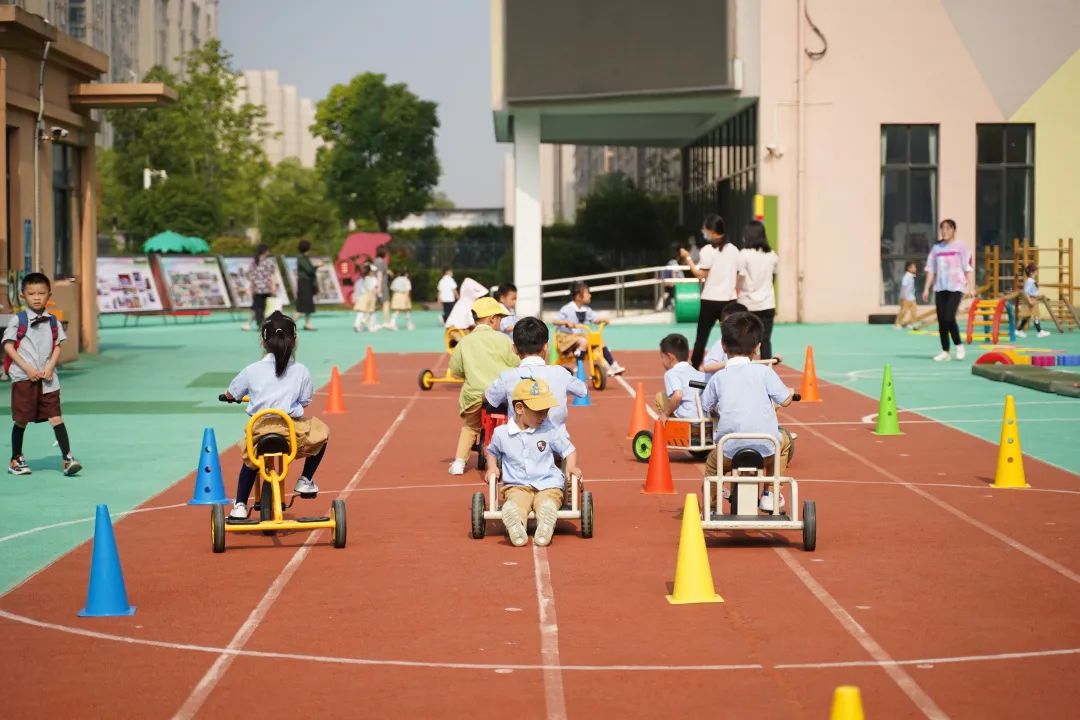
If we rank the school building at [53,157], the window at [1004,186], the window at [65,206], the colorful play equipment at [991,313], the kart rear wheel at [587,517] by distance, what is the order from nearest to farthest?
the kart rear wheel at [587,517]
the school building at [53,157]
the window at [65,206]
the colorful play equipment at [991,313]
the window at [1004,186]

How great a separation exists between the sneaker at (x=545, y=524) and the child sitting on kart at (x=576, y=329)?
9831 millimetres

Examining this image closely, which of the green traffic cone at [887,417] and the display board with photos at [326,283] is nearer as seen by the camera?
the green traffic cone at [887,417]

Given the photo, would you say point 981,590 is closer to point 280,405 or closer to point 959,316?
point 280,405

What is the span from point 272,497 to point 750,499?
301cm

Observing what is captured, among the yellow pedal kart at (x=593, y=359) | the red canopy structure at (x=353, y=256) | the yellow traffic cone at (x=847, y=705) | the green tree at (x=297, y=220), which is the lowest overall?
the yellow traffic cone at (x=847, y=705)

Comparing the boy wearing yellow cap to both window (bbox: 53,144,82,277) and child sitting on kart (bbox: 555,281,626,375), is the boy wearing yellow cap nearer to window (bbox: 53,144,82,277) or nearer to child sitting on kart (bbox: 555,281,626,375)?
child sitting on kart (bbox: 555,281,626,375)

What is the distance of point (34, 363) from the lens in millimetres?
13391

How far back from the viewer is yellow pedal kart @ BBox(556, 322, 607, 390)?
67.9 feet

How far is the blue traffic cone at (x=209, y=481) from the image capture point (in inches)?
480

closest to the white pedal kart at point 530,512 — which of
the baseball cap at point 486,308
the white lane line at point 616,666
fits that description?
the white lane line at point 616,666

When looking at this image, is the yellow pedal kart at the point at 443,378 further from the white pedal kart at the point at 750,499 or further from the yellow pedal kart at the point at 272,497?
the white pedal kart at the point at 750,499

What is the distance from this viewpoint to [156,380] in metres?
24.2

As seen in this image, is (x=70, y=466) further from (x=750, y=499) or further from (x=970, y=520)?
(x=970, y=520)

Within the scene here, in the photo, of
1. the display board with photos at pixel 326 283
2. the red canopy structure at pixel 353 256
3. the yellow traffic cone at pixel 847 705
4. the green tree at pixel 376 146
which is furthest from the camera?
the green tree at pixel 376 146
